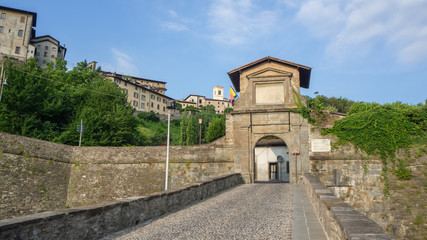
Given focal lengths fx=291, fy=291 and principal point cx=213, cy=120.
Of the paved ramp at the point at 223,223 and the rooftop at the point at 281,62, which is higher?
the rooftop at the point at 281,62

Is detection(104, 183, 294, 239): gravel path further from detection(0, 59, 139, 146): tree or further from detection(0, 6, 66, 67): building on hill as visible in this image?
detection(0, 6, 66, 67): building on hill

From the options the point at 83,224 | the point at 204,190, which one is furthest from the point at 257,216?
the point at 83,224

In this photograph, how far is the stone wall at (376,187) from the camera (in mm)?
16763

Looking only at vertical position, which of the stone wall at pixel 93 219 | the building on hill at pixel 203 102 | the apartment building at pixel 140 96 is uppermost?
the building on hill at pixel 203 102

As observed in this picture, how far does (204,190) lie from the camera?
444 inches

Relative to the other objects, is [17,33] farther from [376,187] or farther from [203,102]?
[376,187]

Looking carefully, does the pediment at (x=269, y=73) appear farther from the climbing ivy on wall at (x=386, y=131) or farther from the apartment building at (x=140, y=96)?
the apartment building at (x=140, y=96)

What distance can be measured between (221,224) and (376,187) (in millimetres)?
14747

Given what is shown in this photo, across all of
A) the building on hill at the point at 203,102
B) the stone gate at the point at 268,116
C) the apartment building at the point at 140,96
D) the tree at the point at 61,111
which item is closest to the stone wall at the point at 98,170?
the stone gate at the point at 268,116

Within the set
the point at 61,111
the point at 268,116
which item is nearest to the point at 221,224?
the point at 268,116

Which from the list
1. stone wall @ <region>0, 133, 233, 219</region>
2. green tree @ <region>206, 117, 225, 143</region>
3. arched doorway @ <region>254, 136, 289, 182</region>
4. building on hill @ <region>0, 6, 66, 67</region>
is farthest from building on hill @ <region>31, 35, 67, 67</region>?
arched doorway @ <region>254, 136, 289, 182</region>

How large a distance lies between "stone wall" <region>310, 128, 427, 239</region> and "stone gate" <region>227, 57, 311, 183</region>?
Answer: 1261mm

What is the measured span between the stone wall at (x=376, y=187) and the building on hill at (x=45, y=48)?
70952 millimetres

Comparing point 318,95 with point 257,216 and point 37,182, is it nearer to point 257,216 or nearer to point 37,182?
point 257,216
